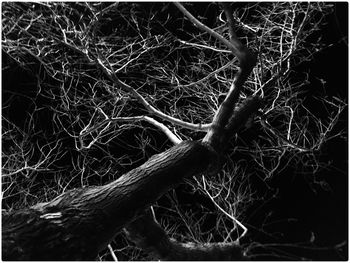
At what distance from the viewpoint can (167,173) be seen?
2318mm

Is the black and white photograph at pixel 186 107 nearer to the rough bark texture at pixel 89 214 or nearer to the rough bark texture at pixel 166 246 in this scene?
Answer: the rough bark texture at pixel 166 246

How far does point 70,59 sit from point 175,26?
100 centimetres

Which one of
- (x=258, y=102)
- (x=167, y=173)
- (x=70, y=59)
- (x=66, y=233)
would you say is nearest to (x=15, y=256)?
(x=66, y=233)

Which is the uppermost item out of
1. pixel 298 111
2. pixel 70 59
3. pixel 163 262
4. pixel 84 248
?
pixel 70 59

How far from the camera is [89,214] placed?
6.59 ft

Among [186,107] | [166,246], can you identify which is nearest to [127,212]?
[166,246]

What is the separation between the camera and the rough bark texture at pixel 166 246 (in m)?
2.58

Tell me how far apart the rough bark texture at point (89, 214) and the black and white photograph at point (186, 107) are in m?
0.51

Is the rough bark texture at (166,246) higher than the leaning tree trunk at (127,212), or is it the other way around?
the leaning tree trunk at (127,212)

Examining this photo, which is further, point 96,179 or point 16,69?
point 96,179

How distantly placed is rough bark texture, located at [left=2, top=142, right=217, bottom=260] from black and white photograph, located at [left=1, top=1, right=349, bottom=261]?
511 millimetres

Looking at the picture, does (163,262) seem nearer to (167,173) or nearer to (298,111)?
(167,173)

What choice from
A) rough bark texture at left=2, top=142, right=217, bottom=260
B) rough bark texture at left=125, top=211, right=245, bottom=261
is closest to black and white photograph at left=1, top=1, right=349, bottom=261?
rough bark texture at left=125, top=211, right=245, bottom=261

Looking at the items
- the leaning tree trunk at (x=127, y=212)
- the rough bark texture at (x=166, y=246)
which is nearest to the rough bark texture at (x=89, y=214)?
the leaning tree trunk at (x=127, y=212)
